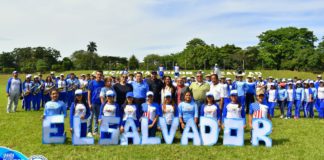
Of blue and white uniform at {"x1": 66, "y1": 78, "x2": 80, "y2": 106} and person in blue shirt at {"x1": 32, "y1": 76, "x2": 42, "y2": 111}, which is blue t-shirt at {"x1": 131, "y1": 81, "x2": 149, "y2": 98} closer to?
blue and white uniform at {"x1": 66, "y1": 78, "x2": 80, "y2": 106}

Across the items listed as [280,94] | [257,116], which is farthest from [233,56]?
[257,116]

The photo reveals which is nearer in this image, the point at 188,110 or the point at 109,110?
the point at 109,110

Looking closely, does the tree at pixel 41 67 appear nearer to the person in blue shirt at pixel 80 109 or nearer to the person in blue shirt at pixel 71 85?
the person in blue shirt at pixel 71 85

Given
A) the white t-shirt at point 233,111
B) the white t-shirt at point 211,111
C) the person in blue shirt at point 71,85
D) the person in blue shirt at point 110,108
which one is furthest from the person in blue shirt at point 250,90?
the person in blue shirt at point 71,85

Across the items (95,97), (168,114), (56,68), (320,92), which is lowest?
(168,114)

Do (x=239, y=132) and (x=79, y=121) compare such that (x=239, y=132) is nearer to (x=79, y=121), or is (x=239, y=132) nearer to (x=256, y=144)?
(x=256, y=144)

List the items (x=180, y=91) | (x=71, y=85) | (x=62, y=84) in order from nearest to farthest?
(x=180, y=91)
(x=62, y=84)
(x=71, y=85)

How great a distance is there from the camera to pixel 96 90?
429 inches

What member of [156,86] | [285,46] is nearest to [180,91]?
[156,86]

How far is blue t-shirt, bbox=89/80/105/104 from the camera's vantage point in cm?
1088

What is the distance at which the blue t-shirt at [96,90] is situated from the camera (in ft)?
35.7

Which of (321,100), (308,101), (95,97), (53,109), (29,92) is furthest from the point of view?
(29,92)

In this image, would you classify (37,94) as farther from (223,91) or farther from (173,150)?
(173,150)

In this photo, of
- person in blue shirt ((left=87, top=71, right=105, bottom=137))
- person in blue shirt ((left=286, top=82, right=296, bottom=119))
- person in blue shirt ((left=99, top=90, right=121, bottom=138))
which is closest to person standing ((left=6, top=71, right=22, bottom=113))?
person in blue shirt ((left=87, top=71, right=105, bottom=137))
